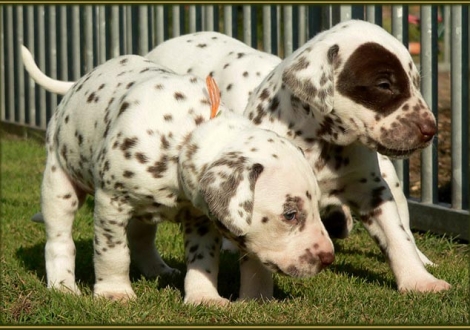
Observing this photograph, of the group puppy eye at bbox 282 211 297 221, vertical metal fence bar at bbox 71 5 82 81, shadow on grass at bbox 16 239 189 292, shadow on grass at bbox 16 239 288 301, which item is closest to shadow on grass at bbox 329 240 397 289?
shadow on grass at bbox 16 239 288 301

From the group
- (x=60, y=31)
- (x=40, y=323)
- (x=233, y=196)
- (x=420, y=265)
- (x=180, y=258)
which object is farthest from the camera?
(x=60, y=31)

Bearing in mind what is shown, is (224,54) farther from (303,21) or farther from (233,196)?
(233,196)

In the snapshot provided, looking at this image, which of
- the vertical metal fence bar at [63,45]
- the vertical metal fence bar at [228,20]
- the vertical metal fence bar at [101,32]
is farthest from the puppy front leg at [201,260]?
the vertical metal fence bar at [63,45]

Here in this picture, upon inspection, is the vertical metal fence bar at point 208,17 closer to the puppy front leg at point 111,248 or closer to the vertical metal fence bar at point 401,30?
the vertical metal fence bar at point 401,30

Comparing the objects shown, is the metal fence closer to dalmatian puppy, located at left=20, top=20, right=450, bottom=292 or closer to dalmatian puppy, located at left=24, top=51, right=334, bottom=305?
dalmatian puppy, located at left=20, top=20, right=450, bottom=292

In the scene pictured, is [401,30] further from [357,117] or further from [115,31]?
[115,31]

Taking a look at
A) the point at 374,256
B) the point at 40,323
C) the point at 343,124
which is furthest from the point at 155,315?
the point at 374,256

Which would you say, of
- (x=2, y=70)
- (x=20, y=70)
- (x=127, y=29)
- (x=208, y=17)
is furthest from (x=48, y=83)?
(x=2, y=70)
